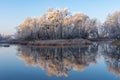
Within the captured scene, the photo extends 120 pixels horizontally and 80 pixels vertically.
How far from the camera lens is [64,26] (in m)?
80.6

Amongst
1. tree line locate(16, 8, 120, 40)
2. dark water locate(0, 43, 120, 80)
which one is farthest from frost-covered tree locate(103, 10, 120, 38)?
dark water locate(0, 43, 120, 80)

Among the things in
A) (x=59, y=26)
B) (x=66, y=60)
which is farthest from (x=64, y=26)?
(x=66, y=60)

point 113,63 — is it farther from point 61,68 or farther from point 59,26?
point 59,26

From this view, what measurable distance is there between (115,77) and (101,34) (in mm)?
90562

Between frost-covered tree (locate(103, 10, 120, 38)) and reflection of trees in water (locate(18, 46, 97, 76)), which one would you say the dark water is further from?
frost-covered tree (locate(103, 10, 120, 38))

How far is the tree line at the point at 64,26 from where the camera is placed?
260ft

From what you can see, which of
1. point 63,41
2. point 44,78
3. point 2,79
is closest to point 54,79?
point 44,78

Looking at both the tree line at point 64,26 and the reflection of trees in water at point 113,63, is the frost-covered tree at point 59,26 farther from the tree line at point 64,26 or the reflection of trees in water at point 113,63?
the reflection of trees in water at point 113,63

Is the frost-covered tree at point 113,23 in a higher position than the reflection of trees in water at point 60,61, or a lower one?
higher

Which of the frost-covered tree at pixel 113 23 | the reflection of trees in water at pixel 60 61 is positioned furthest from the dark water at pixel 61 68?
the frost-covered tree at pixel 113 23

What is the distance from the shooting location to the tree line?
79.3 meters

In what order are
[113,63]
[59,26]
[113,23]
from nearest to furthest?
[113,63], [59,26], [113,23]

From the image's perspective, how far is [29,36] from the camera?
91062 mm

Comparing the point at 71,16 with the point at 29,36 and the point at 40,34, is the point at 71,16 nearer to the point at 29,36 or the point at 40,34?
the point at 40,34
